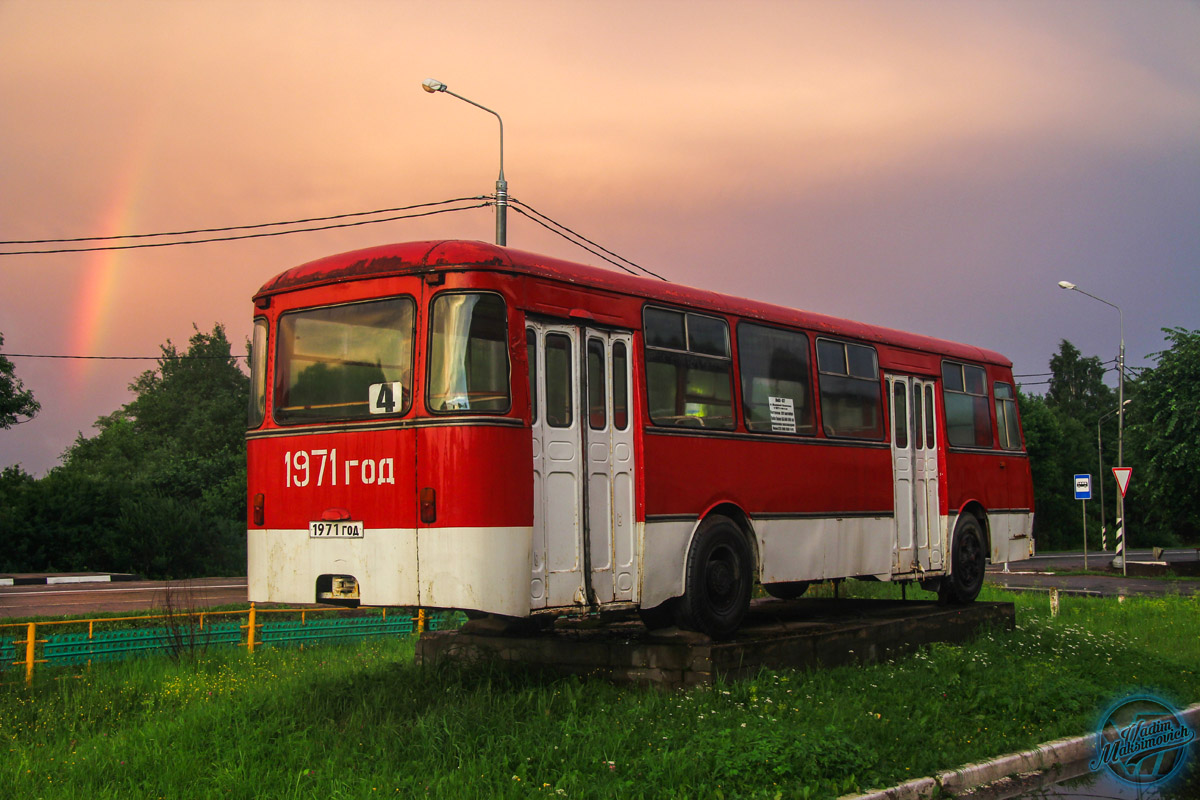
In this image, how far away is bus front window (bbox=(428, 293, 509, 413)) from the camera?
859cm

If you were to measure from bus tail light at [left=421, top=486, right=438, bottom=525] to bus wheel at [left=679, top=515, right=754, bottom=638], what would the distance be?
104 inches

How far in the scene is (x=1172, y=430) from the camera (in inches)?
1569

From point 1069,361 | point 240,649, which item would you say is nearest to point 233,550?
point 240,649

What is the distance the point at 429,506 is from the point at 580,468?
135 centimetres

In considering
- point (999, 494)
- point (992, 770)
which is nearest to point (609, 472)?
point (992, 770)

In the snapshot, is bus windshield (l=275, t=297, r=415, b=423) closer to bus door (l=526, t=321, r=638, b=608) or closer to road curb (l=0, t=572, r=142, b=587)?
bus door (l=526, t=321, r=638, b=608)

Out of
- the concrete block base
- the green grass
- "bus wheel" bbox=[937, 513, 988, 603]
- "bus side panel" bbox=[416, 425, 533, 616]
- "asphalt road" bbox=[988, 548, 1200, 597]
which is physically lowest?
"asphalt road" bbox=[988, 548, 1200, 597]

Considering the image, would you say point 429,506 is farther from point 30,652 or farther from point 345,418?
point 30,652

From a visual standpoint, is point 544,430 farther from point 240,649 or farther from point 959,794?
point 240,649

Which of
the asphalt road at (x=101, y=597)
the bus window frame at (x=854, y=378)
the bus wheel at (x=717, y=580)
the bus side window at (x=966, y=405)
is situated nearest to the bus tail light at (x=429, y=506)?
the bus wheel at (x=717, y=580)

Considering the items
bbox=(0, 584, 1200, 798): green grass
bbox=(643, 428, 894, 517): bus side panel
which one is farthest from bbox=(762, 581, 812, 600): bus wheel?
bbox=(0, 584, 1200, 798): green grass

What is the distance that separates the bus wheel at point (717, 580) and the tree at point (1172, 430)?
113ft

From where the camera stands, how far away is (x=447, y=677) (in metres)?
9.56

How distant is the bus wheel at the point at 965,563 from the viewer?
14695 millimetres
